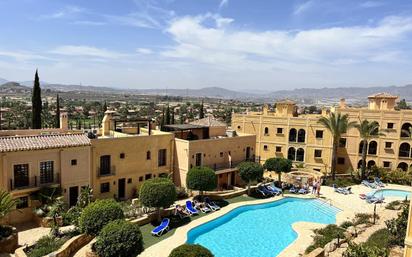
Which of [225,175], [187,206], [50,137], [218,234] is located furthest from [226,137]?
[50,137]

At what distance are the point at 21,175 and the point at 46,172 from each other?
140cm

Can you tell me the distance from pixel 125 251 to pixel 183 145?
1391cm

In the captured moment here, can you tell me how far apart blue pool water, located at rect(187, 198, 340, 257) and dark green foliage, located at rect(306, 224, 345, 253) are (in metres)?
1.48

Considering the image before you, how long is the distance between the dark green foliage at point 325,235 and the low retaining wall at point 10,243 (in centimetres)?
1451

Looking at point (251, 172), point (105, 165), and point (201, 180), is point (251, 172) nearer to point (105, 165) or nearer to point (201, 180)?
point (201, 180)

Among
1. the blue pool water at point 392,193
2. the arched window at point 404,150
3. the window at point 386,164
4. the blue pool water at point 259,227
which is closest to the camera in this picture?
the blue pool water at point 259,227

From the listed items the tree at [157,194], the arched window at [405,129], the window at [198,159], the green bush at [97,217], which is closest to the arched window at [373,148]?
the arched window at [405,129]

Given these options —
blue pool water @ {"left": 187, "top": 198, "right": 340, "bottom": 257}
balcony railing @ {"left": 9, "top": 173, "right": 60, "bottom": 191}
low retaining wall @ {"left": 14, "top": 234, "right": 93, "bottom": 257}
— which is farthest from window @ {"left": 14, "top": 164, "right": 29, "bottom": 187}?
blue pool water @ {"left": 187, "top": 198, "right": 340, "bottom": 257}

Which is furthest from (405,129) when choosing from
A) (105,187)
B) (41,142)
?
(41,142)

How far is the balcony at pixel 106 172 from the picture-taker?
23391 mm

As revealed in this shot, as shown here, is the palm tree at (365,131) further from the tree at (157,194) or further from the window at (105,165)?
the window at (105,165)

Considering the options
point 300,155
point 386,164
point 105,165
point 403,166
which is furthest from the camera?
point 300,155

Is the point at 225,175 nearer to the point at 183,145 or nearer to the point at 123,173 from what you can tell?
the point at 183,145

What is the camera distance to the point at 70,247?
15.9m
